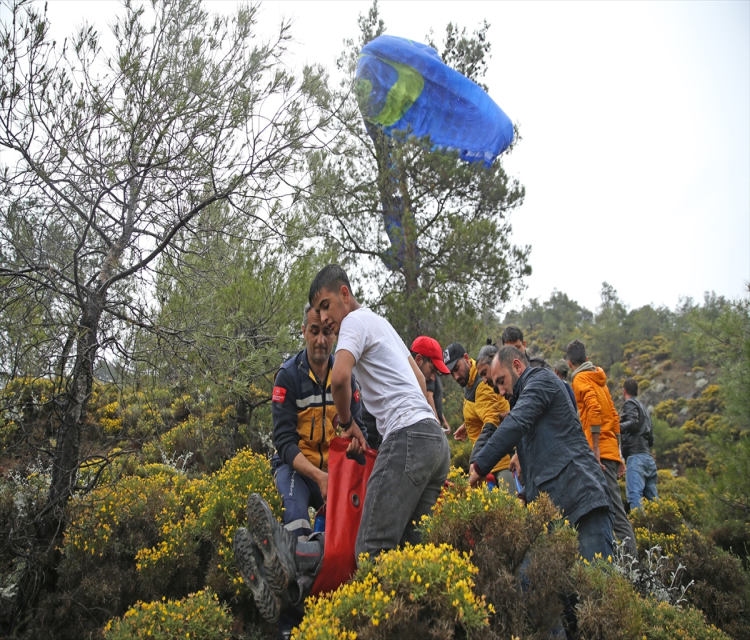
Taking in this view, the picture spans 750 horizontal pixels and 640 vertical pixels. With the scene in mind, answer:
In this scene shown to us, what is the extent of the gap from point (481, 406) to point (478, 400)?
79 millimetres

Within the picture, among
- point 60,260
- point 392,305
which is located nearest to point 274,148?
point 60,260

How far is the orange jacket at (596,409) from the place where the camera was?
16.8ft

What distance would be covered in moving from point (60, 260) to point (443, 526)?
367 centimetres

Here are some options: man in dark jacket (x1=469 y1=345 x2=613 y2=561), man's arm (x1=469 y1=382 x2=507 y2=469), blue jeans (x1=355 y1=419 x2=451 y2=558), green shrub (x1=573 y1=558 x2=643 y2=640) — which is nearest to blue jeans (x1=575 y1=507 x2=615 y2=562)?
man in dark jacket (x1=469 y1=345 x2=613 y2=561)

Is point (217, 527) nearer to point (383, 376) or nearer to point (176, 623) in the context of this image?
point (176, 623)

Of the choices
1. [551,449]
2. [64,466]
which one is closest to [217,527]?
[64,466]

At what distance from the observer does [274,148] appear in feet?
14.8

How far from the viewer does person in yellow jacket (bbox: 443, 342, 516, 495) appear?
4.36m

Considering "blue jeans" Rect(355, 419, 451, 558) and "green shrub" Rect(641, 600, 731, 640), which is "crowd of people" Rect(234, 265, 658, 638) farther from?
"green shrub" Rect(641, 600, 731, 640)

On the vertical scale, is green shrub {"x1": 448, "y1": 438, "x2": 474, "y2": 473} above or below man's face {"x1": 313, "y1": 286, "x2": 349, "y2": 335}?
below

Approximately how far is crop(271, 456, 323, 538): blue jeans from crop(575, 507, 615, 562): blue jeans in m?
1.53

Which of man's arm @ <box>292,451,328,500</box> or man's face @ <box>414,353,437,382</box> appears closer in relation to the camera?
man's arm @ <box>292,451,328,500</box>

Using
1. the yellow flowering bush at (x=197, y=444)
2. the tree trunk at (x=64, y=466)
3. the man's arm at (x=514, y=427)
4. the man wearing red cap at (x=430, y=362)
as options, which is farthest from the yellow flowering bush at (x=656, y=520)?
the yellow flowering bush at (x=197, y=444)

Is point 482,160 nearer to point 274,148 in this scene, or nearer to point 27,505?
point 274,148
